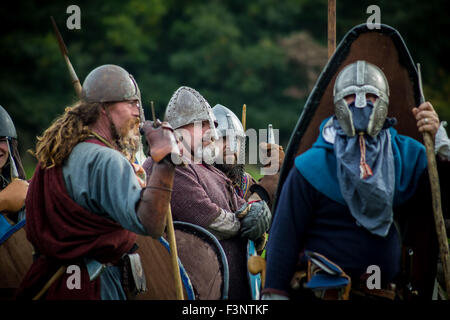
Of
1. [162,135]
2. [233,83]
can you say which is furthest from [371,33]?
[233,83]

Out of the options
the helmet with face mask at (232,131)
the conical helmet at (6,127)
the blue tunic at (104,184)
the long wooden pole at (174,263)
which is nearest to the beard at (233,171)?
the helmet with face mask at (232,131)

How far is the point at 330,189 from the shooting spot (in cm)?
308

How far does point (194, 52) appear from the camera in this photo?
21953mm

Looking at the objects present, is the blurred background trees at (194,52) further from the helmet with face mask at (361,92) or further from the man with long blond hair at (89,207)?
the man with long blond hair at (89,207)

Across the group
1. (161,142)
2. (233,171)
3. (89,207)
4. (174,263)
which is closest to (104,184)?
(89,207)

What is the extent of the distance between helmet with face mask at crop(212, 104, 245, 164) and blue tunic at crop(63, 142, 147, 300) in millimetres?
1932

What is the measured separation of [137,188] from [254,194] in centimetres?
210

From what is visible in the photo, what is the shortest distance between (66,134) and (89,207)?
16.3 inches

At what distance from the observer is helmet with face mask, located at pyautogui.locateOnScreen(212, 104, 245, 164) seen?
484cm

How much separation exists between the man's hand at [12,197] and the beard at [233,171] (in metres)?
1.45

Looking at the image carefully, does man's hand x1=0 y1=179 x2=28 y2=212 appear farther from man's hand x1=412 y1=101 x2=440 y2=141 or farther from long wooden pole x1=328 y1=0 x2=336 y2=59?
man's hand x1=412 y1=101 x2=440 y2=141

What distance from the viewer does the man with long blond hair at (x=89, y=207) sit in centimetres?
287

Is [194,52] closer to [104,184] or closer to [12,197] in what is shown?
[12,197]

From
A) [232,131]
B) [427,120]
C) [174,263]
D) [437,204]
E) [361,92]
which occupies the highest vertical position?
[361,92]
